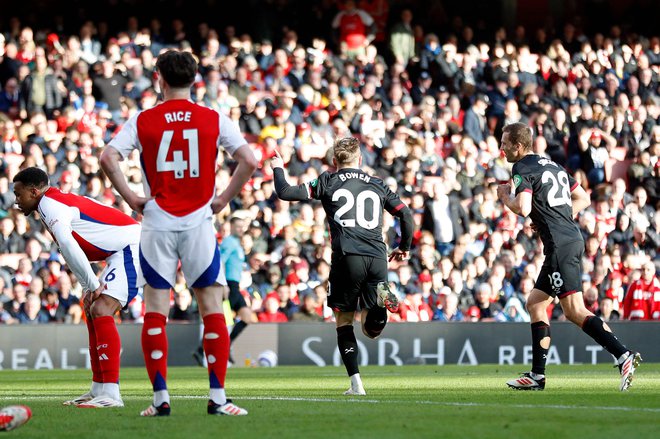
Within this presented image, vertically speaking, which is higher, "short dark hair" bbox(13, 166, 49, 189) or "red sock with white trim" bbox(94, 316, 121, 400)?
"short dark hair" bbox(13, 166, 49, 189)

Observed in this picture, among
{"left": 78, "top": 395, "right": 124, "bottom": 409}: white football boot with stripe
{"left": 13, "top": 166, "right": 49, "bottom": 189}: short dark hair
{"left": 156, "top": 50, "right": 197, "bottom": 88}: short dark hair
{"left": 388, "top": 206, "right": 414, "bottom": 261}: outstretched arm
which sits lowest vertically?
{"left": 78, "top": 395, "right": 124, "bottom": 409}: white football boot with stripe

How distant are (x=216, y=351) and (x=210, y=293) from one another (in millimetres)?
363

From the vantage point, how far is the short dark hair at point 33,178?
9.30 m

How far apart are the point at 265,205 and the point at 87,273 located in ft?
39.0

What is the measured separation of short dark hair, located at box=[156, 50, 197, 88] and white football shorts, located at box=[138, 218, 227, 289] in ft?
2.93

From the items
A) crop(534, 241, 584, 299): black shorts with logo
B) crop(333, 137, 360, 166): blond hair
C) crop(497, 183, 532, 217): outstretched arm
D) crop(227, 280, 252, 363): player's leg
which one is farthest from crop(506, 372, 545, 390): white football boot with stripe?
crop(227, 280, 252, 363): player's leg

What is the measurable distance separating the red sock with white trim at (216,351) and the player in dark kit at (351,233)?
271 centimetres

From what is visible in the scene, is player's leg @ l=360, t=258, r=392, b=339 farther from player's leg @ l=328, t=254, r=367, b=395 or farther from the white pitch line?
the white pitch line

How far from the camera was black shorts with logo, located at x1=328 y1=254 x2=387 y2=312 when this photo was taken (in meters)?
10.8

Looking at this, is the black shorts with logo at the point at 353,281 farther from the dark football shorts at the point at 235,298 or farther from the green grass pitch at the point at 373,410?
the dark football shorts at the point at 235,298

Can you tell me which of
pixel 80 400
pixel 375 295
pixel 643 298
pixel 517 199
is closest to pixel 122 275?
→ pixel 80 400

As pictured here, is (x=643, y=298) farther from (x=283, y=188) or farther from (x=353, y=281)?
(x=283, y=188)

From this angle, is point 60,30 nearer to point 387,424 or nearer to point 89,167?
point 89,167

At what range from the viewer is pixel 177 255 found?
805cm
